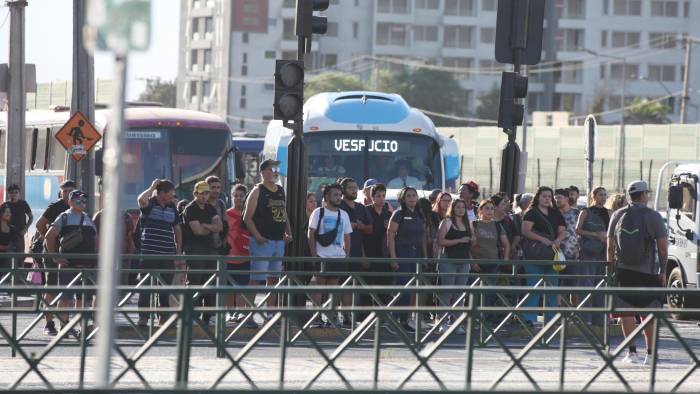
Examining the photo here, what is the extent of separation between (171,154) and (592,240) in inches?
457

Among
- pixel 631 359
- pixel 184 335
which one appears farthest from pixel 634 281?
pixel 184 335

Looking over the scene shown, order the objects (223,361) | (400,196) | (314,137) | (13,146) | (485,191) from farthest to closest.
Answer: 1. (485,191)
2. (13,146)
3. (314,137)
4. (400,196)
5. (223,361)

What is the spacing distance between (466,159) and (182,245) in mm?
36651

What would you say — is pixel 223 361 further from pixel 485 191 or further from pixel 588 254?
pixel 485 191

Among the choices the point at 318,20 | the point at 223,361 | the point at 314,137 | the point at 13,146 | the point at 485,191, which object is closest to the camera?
the point at 223,361

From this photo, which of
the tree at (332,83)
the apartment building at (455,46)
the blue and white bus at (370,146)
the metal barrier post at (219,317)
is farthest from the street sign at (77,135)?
the apartment building at (455,46)

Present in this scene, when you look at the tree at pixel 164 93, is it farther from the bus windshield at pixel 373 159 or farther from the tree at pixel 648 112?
the bus windshield at pixel 373 159

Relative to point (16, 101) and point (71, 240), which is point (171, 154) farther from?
point (71, 240)

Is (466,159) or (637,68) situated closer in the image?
(466,159)

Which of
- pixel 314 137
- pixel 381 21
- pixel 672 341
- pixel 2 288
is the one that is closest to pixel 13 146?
pixel 314 137

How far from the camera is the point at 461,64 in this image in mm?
113125

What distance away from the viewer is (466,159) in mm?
54219

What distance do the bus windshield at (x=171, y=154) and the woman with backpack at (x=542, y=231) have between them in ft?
36.1

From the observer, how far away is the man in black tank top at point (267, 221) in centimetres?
1788
